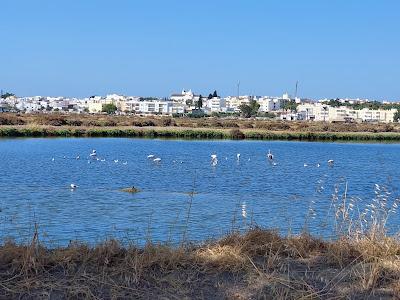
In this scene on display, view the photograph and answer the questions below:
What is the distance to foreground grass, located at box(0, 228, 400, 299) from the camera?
5707 mm

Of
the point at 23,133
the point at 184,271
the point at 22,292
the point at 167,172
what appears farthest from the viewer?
the point at 23,133

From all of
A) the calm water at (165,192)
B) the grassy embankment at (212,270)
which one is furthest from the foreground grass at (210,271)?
the calm water at (165,192)

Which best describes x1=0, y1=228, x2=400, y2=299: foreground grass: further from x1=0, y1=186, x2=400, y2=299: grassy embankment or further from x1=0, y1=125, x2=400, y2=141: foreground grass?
x1=0, y1=125, x2=400, y2=141: foreground grass

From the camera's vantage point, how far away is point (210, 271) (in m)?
6.32

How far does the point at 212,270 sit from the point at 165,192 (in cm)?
1746

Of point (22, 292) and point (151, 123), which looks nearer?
point (22, 292)

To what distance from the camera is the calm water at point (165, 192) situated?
1355 centimetres

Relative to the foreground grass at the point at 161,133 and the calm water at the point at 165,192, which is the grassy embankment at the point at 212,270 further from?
the foreground grass at the point at 161,133

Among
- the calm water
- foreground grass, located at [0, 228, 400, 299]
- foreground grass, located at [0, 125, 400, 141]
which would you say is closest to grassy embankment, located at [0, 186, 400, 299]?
foreground grass, located at [0, 228, 400, 299]

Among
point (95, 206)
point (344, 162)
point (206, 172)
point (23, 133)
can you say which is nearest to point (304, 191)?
point (206, 172)

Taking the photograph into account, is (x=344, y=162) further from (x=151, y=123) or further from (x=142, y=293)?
(x=151, y=123)

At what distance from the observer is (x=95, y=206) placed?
18969mm

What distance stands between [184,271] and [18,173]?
25.4 metres

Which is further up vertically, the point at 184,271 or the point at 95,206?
the point at 184,271
